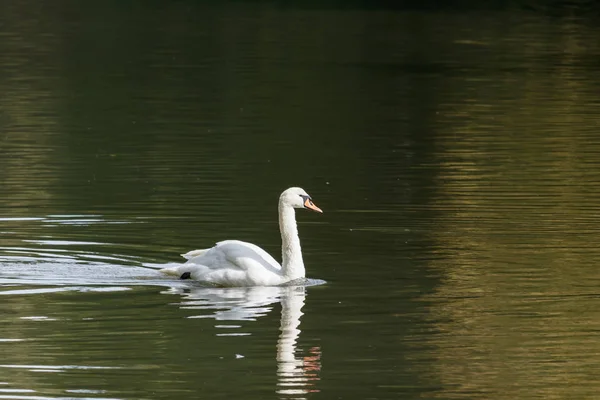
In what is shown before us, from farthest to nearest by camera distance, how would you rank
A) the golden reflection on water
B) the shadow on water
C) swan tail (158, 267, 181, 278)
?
swan tail (158, 267, 181, 278) < the shadow on water < the golden reflection on water

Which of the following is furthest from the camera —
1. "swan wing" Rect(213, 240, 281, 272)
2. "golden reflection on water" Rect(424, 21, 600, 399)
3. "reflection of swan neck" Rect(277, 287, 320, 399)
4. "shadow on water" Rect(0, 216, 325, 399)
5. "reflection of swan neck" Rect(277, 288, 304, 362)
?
"swan wing" Rect(213, 240, 281, 272)

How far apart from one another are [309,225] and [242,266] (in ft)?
12.4

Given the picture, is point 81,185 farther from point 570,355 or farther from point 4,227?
point 570,355

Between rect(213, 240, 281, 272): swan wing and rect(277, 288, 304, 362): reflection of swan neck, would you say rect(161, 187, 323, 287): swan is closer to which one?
rect(213, 240, 281, 272): swan wing

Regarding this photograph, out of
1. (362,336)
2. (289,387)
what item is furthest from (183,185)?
(289,387)

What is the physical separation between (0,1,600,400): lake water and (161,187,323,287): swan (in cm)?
14

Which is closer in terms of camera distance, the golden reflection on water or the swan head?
the golden reflection on water

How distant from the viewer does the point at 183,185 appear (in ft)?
69.5

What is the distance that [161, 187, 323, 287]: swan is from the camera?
1505cm

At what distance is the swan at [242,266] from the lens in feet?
49.4

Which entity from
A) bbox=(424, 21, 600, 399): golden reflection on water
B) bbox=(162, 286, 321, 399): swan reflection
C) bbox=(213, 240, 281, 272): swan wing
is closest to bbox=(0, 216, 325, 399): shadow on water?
bbox=(162, 286, 321, 399): swan reflection

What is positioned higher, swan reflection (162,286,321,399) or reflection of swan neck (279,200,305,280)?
reflection of swan neck (279,200,305,280)

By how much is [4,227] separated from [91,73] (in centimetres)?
2167

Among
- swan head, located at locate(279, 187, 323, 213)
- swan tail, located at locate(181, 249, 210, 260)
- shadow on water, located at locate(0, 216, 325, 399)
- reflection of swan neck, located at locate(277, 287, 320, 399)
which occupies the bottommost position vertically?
reflection of swan neck, located at locate(277, 287, 320, 399)
